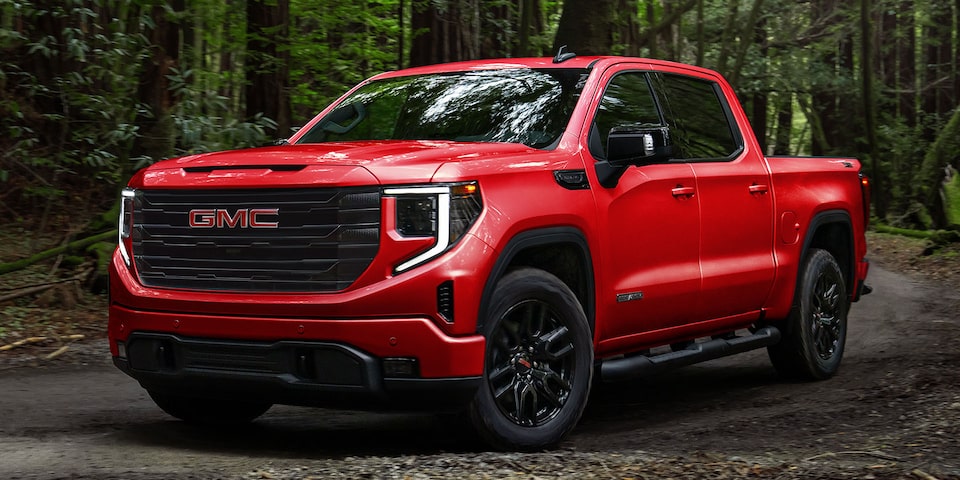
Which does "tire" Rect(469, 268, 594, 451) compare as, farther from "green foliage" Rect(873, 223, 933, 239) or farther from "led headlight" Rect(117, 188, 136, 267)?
"green foliage" Rect(873, 223, 933, 239)

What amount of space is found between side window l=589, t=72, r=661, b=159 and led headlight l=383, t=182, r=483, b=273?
1297 mm

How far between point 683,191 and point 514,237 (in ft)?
5.39

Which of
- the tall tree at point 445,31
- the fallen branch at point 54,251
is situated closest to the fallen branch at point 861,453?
the fallen branch at point 54,251

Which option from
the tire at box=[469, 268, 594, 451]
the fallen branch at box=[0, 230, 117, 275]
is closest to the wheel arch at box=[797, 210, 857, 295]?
the tire at box=[469, 268, 594, 451]

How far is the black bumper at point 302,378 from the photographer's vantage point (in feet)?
16.3

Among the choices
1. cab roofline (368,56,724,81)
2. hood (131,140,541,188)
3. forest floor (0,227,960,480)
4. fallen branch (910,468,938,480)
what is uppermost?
cab roofline (368,56,724,81)

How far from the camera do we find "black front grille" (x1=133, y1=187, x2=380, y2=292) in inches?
196

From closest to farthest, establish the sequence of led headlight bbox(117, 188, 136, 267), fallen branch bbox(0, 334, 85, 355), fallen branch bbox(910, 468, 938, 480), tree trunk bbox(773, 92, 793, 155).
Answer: fallen branch bbox(910, 468, 938, 480) < led headlight bbox(117, 188, 136, 267) < fallen branch bbox(0, 334, 85, 355) < tree trunk bbox(773, 92, 793, 155)

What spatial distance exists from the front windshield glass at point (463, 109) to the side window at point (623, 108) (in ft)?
0.57

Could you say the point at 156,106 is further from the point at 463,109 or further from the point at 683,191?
the point at 683,191

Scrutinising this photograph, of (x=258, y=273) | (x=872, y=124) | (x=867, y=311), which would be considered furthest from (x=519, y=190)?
(x=872, y=124)

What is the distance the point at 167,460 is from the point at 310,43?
9.97 m

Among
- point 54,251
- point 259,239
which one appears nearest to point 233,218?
point 259,239

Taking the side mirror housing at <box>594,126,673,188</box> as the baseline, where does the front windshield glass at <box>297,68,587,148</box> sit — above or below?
above
